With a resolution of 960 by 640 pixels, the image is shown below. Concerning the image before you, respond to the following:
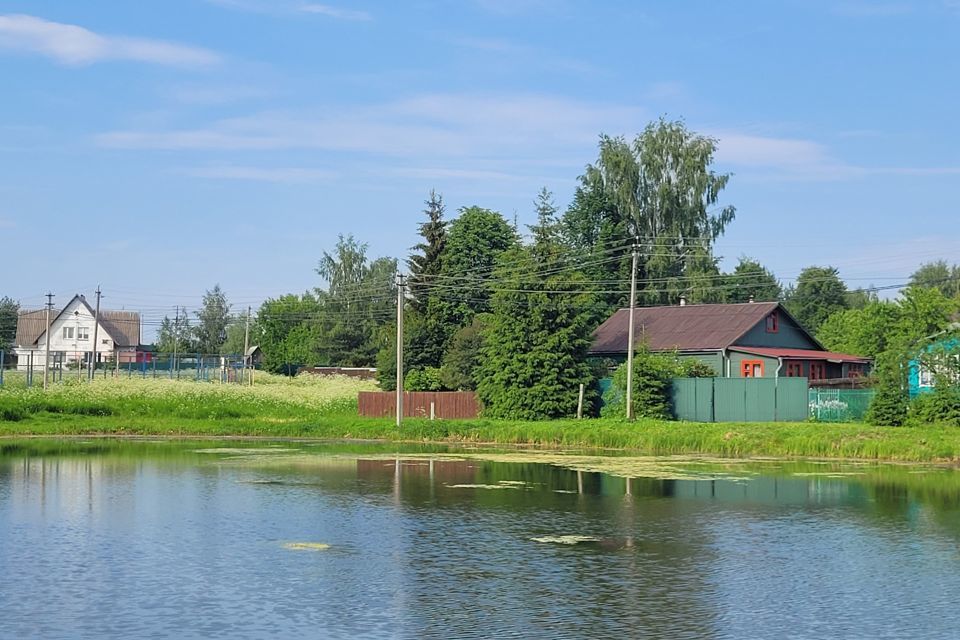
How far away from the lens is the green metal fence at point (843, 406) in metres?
51.9

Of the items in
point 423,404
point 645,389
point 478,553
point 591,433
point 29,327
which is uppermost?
point 29,327

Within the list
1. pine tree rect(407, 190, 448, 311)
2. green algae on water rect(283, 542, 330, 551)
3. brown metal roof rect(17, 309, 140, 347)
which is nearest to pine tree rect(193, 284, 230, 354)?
brown metal roof rect(17, 309, 140, 347)

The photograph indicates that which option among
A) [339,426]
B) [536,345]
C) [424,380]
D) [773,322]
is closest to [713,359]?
[773,322]

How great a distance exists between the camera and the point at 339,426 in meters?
59.9

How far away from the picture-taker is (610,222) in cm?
9056

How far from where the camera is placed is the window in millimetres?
67000

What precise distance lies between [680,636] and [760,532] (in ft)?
35.2

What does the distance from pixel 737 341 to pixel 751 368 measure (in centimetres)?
172

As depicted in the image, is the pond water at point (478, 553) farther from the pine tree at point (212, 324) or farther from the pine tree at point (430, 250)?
the pine tree at point (212, 324)

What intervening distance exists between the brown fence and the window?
16.0 m

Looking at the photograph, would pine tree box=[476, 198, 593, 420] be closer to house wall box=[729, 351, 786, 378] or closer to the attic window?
house wall box=[729, 351, 786, 378]

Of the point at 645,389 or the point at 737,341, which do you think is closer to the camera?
the point at 645,389

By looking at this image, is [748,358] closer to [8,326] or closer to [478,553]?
[478,553]

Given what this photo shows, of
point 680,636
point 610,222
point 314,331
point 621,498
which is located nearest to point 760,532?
point 621,498
